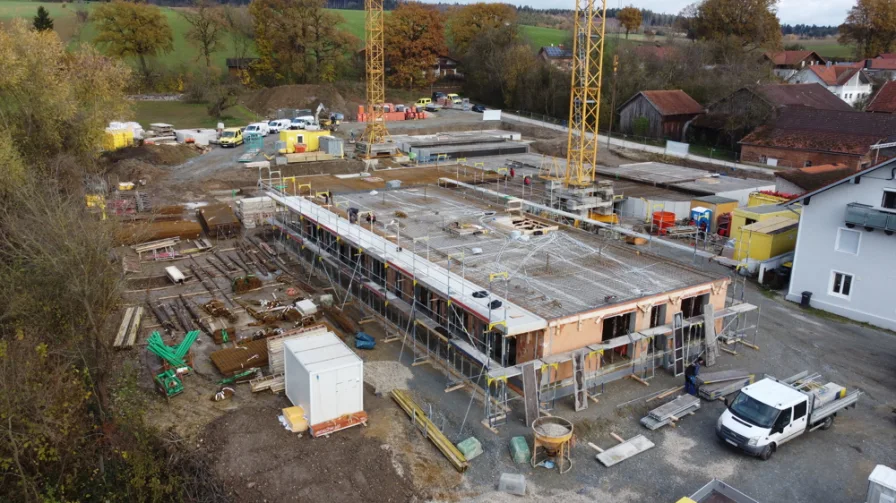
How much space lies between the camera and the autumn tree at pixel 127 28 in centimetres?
6750

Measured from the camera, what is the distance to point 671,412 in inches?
641

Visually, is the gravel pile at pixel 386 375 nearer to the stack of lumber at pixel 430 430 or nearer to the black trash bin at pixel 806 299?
the stack of lumber at pixel 430 430

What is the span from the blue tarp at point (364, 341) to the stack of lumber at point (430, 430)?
281 centimetres

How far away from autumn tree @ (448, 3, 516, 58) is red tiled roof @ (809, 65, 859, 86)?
36496 mm

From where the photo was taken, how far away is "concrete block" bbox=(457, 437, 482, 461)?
1454 centimetres

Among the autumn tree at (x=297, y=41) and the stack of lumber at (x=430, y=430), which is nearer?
the stack of lumber at (x=430, y=430)

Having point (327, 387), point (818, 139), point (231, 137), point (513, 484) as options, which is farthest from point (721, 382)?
point (231, 137)

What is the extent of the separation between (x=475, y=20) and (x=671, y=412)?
78384 mm

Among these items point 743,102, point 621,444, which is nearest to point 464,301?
point 621,444

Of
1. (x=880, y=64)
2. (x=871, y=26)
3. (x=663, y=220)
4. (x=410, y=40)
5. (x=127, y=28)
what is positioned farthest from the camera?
(x=871, y=26)

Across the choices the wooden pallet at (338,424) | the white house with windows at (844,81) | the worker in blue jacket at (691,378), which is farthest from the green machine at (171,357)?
the white house with windows at (844,81)

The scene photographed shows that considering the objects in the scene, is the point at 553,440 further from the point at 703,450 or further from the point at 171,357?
the point at 171,357

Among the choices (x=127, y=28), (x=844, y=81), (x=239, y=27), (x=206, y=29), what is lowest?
(x=844, y=81)

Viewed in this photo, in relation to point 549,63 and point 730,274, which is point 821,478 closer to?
point 730,274
